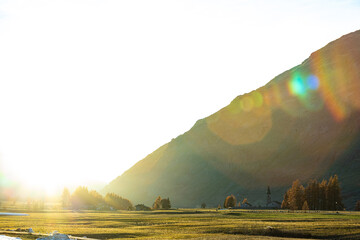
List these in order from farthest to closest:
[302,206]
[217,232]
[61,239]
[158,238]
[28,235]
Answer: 1. [302,206]
2. [217,232]
3. [28,235]
4. [158,238]
5. [61,239]

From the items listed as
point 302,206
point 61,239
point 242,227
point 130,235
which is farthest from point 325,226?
point 302,206

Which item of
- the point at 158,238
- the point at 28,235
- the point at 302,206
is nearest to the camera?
the point at 158,238

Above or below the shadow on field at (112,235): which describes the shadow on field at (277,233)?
below

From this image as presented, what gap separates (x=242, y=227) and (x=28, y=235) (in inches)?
1501

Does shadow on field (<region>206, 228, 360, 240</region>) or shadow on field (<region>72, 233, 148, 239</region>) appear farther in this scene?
shadow on field (<region>72, 233, 148, 239</region>)

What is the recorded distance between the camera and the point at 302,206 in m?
196

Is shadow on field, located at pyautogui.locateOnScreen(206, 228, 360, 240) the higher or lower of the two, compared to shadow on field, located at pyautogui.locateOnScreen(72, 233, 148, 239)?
lower

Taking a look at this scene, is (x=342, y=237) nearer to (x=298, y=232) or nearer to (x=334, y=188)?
(x=298, y=232)

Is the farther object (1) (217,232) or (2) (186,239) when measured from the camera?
(1) (217,232)

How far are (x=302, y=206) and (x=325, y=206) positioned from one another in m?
10.1

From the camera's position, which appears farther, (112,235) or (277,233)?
(112,235)

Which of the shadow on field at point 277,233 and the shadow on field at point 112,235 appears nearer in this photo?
the shadow on field at point 277,233

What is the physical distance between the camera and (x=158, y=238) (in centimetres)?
6938

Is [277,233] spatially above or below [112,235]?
below
